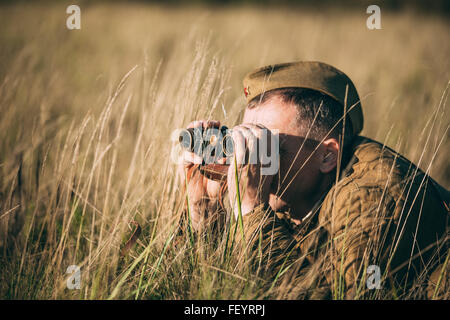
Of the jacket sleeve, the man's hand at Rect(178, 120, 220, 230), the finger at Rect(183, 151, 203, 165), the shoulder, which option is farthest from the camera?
the man's hand at Rect(178, 120, 220, 230)

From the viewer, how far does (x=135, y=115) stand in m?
4.04

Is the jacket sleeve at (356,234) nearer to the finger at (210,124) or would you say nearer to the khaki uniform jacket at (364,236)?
the khaki uniform jacket at (364,236)

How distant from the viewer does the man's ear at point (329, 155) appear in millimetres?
1740

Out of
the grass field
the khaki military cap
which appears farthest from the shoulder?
the khaki military cap

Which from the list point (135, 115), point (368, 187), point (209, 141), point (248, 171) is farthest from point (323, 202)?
point (135, 115)

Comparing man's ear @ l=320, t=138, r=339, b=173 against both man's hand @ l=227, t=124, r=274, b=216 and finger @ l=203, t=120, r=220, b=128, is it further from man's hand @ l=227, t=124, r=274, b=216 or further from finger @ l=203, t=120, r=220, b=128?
finger @ l=203, t=120, r=220, b=128

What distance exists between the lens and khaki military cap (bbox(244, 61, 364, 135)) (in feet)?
5.79

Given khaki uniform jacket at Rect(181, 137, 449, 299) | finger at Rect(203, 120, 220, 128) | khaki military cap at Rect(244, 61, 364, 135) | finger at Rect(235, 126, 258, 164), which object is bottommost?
khaki uniform jacket at Rect(181, 137, 449, 299)

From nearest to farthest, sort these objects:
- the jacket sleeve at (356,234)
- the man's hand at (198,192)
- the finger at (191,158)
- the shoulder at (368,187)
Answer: the jacket sleeve at (356,234) → the shoulder at (368,187) → the finger at (191,158) → the man's hand at (198,192)

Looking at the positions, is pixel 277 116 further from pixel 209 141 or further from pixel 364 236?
pixel 364 236

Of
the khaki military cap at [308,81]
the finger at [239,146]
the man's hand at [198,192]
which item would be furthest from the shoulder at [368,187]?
the man's hand at [198,192]

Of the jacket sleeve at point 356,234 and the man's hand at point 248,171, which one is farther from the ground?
the man's hand at point 248,171
